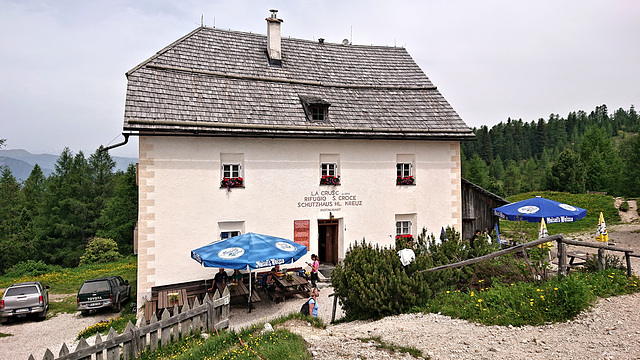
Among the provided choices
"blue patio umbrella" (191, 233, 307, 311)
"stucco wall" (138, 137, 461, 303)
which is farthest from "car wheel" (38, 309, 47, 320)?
"blue patio umbrella" (191, 233, 307, 311)

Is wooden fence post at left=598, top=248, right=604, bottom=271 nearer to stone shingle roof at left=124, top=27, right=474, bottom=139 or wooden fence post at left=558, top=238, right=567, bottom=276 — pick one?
wooden fence post at left=558, top=238, right=567, bottom=276

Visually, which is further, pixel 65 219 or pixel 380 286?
pixel 65 219

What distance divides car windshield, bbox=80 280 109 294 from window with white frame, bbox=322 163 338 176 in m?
9.39

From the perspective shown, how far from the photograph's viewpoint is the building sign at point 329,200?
14562 mm

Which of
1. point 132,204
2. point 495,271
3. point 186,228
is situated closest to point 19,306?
point 186,228

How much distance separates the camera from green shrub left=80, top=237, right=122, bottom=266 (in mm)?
33781

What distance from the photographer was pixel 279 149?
14188mm

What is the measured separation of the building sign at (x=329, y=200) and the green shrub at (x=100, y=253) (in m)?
27.3

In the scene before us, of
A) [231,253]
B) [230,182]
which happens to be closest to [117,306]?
[230,182]

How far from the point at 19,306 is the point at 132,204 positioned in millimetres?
30846

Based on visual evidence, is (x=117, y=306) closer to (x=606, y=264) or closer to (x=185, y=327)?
(x=185, y=327)

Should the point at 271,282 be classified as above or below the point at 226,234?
below

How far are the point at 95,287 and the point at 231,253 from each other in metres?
7.48

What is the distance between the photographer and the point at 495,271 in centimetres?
866
